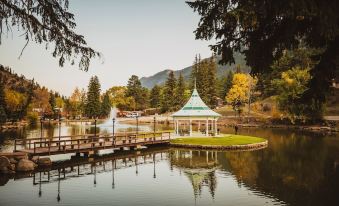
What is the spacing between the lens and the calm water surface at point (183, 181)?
20156 mm

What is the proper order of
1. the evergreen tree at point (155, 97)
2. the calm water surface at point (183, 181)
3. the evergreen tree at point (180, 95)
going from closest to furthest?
the calm water surface at point (183, 181), the evergreen tree at point (180, 95), the evergreen tree at point (155, 97)

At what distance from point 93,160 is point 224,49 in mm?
25809

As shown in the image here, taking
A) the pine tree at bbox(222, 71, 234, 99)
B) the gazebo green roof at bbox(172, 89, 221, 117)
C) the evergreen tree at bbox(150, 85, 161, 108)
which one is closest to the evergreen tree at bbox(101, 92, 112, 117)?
the evergreen tree at bbox(150, 85, 161, 108)

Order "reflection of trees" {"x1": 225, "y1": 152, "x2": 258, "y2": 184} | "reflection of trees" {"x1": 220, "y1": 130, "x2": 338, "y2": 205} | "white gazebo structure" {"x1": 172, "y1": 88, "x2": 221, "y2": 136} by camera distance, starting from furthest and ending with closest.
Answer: "white gazebo structure" {"x1": 172, "y1": 88, "x2": 221, "y2": 136} → "reflection of trees" {"x1": 225, "y1": 152, "x2": 258, "y2": 184} → "reflection of trees" {"x1": 220, "y1": 130, "x2": 338, "y2": 205}

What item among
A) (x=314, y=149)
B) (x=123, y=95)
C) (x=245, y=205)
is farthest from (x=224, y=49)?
(x=123, y=95)

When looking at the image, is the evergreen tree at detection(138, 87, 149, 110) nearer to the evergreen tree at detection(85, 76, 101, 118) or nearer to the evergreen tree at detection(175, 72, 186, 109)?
the evergreen tree at detection(85, 76, 101, 118)

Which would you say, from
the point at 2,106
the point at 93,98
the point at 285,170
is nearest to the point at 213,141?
A: the point at 285,170

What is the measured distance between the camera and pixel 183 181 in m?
24.9

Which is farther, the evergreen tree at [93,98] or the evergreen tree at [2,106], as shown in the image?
the evergreen tree at [93,98]

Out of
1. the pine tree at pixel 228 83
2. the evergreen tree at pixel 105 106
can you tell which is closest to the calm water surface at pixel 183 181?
the pine tree at pixel 228 83

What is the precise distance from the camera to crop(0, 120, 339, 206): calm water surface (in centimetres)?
2016

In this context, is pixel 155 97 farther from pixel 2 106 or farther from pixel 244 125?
pixel 2 106

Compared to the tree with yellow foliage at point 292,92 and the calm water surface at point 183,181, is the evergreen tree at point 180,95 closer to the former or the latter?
the tree with yellow foliage at point 292,92

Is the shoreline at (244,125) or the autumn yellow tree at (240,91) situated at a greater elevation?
the autumn yellow tree at (240,91)
